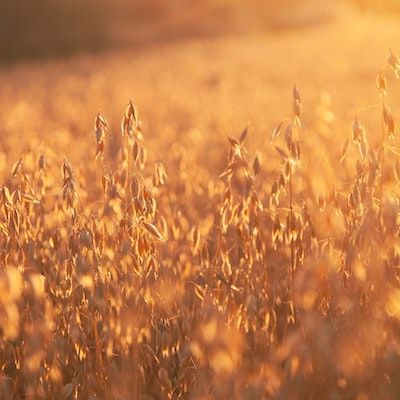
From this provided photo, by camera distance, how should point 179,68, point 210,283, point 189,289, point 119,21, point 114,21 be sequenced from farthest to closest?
1. point 119,21
2. point 114,21
3. point 179,68
4. point 189,289
5. point 210,283

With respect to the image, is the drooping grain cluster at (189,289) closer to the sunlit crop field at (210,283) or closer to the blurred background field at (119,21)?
the sunlit crop field at (210,283)

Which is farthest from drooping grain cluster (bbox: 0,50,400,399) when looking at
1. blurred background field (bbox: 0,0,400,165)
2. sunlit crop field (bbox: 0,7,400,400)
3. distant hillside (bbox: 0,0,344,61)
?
distant hillside (bbox: 0,0,344,61)

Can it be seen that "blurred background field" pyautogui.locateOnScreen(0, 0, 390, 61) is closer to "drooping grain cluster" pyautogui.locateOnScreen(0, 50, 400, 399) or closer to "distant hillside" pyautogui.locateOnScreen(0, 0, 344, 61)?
"distant hillside" pyautogui.locateOnScreen(0, 0, 344, 61)

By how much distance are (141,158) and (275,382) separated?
3.03 feet

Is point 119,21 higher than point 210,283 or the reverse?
the reverse

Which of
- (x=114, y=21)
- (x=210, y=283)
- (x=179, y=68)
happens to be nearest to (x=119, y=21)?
(x=114, y=21)

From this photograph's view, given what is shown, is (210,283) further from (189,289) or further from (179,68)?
(179,68)

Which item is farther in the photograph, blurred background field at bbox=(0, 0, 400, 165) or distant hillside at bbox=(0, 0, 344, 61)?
distant hillside at bbox=(0, 0, 344, 61)

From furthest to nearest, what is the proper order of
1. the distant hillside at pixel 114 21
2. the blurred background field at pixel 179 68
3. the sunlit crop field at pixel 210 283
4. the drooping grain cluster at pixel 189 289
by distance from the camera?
1. the distant hillside at pixel 114 21
2. the blurred background field at pixel 179 68
3. the drooping grain cluster at pixel 189 289
4. the sunlit crop field at pixel 210 283

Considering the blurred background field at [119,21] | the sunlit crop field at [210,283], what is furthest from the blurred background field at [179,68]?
the sunlit crop field at [210,283]

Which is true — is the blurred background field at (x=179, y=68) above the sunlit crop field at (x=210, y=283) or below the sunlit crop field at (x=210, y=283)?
below

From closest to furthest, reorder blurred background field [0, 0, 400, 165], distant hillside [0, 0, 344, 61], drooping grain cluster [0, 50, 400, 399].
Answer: drooping grain cluster [0, 50, 400, 399], blurred background field [0, 0, 400, 165], distant hillside [0, 0, 344, 61]

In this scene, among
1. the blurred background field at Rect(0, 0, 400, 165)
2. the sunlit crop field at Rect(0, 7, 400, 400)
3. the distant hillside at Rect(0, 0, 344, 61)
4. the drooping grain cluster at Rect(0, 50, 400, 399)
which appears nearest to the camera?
the sunlit crop field at Rect(0, 7, 400, 400)

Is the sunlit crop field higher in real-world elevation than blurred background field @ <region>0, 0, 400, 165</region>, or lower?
higher
